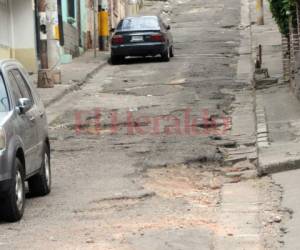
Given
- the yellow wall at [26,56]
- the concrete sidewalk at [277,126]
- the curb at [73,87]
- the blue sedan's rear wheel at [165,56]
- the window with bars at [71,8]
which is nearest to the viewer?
the concrete sidewalk at [277,126]

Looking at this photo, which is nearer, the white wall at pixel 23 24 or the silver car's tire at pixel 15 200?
the silver car's tire at pixel 15 200

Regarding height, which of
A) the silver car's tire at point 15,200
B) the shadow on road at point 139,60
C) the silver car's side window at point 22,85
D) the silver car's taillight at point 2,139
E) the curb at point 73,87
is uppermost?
the silver car's side window at point 22,85

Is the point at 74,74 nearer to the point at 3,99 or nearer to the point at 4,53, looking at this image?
the point at 4,53

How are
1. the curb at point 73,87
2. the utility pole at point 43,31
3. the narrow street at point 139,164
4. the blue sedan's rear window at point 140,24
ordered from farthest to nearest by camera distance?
the blue sedan's rear window at point 140,24 < the utility pole at point 43,31 < the curb at point 73,87 < the narrow street at point 139,164

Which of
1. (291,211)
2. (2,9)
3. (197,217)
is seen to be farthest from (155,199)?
(2,9)

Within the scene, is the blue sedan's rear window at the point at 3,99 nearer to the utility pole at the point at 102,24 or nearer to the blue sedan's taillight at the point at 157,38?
the blue sedan's taillight at the point at 157,38

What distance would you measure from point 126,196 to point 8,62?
2.02m

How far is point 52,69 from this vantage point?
2173 centimetres

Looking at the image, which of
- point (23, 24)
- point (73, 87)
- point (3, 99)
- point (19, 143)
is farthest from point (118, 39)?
point (19, 143)

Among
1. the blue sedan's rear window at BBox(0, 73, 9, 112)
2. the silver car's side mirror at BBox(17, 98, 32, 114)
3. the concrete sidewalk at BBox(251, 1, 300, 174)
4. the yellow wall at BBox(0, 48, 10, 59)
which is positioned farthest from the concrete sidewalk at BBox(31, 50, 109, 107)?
the blue sedan's rear window at BBox(0, 73, 9, 112)

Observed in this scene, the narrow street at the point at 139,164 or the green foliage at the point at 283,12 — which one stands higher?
the green foliage at the point at 283,12

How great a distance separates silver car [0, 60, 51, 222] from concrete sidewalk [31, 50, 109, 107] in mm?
8861

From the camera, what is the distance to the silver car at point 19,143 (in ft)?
26.3

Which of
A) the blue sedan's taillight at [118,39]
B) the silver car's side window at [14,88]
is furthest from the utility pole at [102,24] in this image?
the silver car's side window at [14,88]
